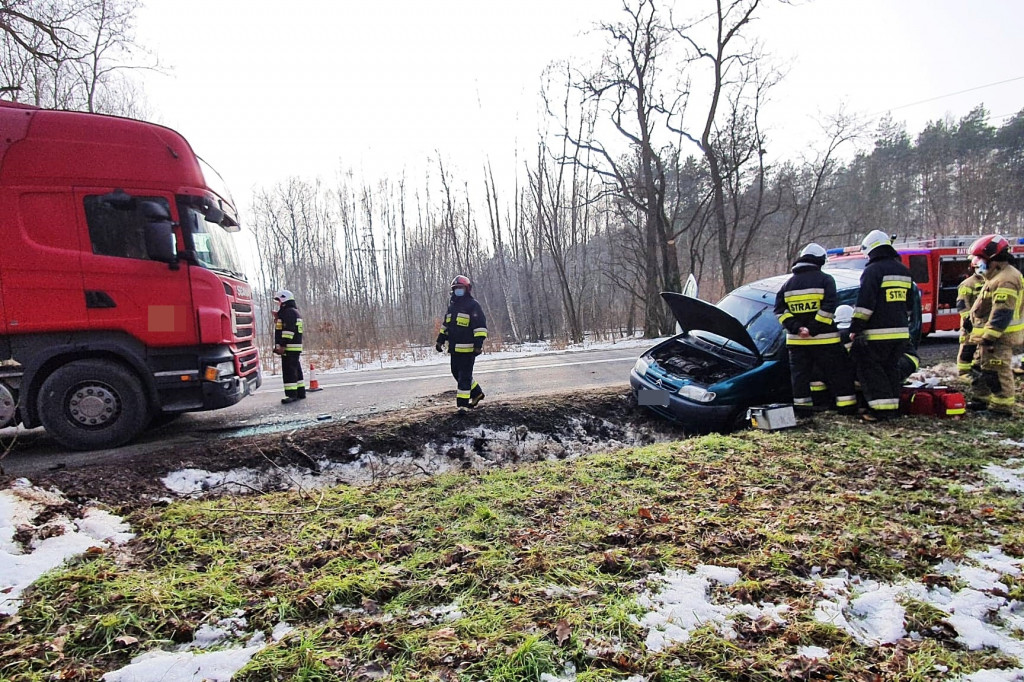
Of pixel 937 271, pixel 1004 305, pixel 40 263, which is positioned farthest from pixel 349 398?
pixel 937 271

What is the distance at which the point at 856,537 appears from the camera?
2930 mm

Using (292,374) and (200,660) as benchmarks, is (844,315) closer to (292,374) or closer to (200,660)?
(200,660)

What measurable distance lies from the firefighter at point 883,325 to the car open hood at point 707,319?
1145 millimetres

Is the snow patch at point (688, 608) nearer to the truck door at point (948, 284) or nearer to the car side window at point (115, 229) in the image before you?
the car side window at point (115, 229)

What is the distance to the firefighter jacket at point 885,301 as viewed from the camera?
5355mm

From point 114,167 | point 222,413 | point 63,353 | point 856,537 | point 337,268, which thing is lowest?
point 856,537

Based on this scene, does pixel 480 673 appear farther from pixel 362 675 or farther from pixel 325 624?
pixel 325 624

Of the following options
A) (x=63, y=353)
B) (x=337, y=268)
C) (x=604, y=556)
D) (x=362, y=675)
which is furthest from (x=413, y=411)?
(x=337, y=268)

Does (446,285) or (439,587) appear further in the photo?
(446,285)

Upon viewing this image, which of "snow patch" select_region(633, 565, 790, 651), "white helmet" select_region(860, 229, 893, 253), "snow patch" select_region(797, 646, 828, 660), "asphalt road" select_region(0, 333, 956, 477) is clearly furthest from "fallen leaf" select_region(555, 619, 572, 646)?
"white helmet" select_region(860, 229, 893, 253)

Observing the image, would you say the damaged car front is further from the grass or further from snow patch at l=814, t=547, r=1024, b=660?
snow patch at l=814, t=547, r=1024, b=660

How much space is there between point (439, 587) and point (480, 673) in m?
0.68

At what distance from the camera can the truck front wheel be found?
209 inches

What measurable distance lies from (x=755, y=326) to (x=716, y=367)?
91 cm
